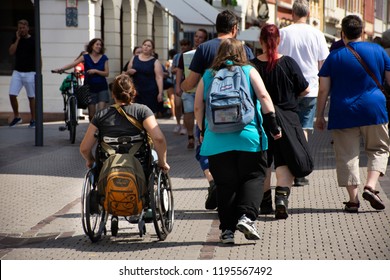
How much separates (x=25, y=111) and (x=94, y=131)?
53.1ft

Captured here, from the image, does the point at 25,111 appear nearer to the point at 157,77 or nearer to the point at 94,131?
the point at 157,77

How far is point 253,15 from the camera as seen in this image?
42625 mm

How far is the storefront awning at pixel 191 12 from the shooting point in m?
24.5

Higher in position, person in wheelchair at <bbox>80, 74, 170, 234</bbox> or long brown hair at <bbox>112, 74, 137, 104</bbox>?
long brown hair at <bbox>112, 74, 137, 104</bbox>

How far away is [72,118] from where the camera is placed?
612 inches

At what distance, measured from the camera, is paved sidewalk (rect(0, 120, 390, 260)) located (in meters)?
7.15

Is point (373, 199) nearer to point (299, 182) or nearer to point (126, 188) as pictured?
point (299, 182)

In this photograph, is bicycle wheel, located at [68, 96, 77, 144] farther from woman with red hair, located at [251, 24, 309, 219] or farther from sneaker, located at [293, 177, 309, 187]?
woman with red hair, located at [251, 24, 309, 219]

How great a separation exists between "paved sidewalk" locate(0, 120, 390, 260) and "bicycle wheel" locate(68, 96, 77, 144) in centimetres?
272

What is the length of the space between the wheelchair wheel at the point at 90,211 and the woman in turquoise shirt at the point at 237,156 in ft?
2.60

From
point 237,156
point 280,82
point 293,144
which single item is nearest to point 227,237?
point 237,156

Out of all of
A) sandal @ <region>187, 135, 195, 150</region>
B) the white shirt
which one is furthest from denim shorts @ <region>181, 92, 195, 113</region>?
the white shirt

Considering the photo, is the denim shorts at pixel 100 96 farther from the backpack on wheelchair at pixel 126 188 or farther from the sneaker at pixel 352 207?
the backpack on wheelchair at pixel 126 188
